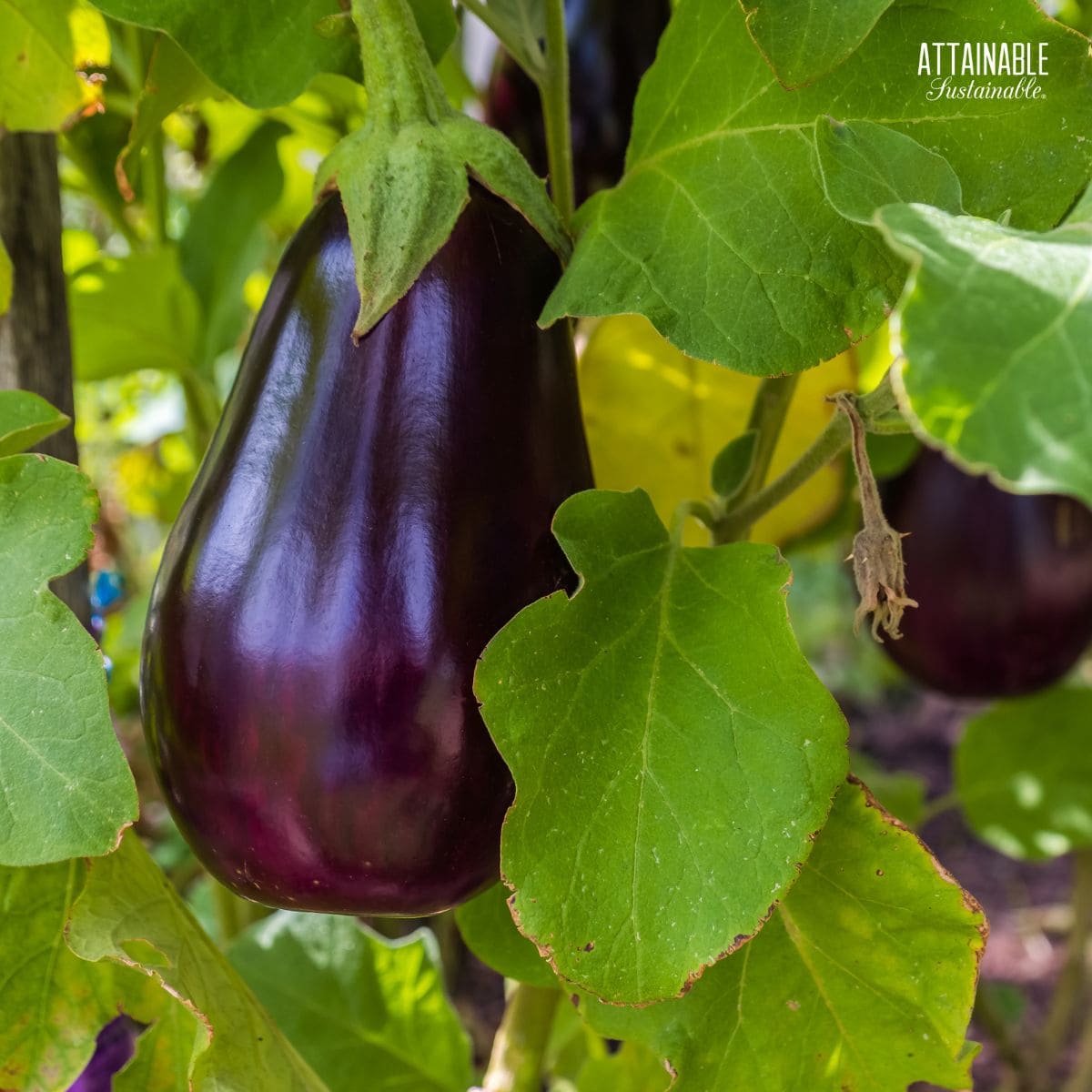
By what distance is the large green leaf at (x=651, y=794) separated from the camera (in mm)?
340

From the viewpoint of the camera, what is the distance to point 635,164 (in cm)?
41

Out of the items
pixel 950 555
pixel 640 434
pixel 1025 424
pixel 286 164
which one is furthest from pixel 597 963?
pixel 286 164

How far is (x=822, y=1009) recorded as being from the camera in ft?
1.35

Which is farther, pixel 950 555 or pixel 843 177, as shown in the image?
pixel 950 555

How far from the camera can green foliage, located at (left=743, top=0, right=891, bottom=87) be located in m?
0.32

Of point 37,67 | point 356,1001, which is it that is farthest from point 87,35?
point 356,1001

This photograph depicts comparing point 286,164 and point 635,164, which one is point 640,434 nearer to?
point 635,164

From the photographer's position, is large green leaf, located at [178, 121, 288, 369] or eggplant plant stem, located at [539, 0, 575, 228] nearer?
eggplant plant stem, located at [539, 0, 575, 228]

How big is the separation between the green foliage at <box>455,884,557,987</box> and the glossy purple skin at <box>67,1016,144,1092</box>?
0.15 m

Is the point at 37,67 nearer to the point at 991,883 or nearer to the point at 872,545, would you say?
the point at 872,545

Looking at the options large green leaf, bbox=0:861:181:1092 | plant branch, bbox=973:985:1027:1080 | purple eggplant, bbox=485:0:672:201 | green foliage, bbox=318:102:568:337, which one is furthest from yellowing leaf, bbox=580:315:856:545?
plant branch, bbox=973:985:1027:1080

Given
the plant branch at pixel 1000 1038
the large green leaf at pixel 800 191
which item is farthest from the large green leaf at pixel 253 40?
the plant branch at pixel 1000 1038

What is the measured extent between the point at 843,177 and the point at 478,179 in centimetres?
12

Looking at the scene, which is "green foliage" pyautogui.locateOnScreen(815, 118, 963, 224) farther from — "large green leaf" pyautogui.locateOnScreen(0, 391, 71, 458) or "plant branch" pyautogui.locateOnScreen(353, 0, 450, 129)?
"large green leaf" pyautogui.locateOnScreen(0, 391, 71, 458)
